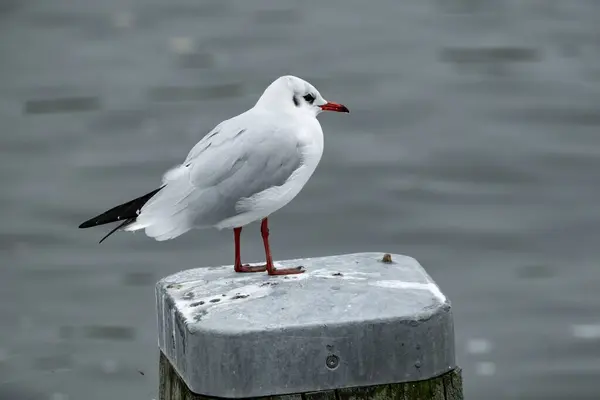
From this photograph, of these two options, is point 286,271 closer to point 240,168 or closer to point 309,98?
point 240,168

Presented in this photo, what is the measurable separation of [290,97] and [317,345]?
139 centimetres

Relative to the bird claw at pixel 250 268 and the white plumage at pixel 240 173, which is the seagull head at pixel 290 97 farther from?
the bird claw at pixel 250 268

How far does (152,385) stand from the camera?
27.9 ft

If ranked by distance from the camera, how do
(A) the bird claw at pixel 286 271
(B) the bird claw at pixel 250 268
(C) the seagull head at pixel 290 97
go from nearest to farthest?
(A) the bird claw at pixel 286 271 → (B) the bird claw at pixel 250 268 → (C) the seagull head at pixel 290 97

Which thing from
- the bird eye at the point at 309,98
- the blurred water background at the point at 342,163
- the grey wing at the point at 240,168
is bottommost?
the blurred water background at the point at 342,163

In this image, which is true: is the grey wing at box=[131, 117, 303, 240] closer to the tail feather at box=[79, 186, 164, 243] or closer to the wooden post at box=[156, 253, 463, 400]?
the tail feather at box=[79, 186, 164, 243]

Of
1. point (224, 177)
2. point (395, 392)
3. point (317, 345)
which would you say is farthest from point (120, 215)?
point (395, 392)

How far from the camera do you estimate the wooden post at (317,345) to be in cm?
371

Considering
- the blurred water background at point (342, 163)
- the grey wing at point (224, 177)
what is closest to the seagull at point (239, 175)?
the grey wing at point (224, 177)

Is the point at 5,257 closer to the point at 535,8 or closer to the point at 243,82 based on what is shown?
the point at 243,82

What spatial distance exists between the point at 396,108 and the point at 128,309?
13.6ft

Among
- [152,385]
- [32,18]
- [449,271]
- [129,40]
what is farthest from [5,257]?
[32,18]

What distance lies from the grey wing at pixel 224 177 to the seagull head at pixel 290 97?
11cm

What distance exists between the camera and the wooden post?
3705mm
